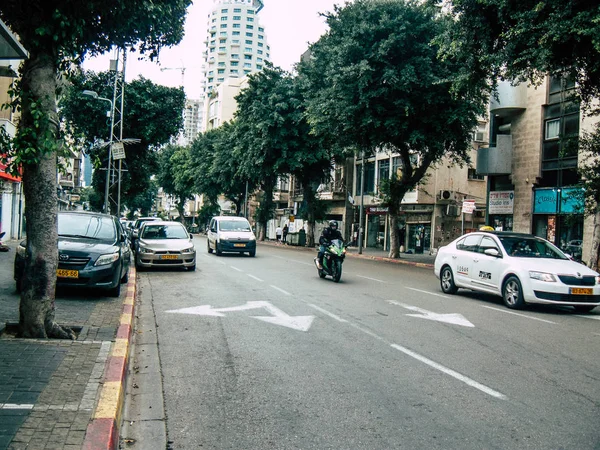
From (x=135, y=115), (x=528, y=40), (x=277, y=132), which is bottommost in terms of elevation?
(x=528, y=40)

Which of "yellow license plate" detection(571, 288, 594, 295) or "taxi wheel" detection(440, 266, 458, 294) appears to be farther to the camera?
"taxi wheel" detection(440, 266, 458, 294)

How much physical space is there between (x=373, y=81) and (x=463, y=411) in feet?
69.7

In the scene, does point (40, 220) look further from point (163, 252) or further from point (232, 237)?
point (232, 237)

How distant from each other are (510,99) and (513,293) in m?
17.1

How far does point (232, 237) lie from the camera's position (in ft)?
88.7

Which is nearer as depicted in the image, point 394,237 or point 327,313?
point 327,313

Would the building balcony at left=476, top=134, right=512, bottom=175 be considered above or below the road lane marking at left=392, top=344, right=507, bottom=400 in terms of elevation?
above

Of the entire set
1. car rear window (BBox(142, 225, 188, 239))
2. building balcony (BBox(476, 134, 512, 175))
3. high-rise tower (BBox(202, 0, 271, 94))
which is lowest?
car rear window (BBox(142, 225, 188, 239))

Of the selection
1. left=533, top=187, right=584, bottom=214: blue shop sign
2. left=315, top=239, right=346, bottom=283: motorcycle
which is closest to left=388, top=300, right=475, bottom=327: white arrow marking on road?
left=315, top=239, right=346, bottom=283: motorcycle

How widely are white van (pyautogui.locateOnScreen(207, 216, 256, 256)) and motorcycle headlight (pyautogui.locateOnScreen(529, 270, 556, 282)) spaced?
660 inches

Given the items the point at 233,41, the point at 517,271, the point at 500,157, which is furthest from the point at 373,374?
the point at 233,41

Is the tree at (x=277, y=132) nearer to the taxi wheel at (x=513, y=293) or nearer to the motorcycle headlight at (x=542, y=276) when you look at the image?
the taxi wheel at (x=513, y=293)

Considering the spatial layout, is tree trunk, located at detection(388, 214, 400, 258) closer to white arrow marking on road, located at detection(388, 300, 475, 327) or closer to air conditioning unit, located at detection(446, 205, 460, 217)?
air conditioning unit, located at detection(446, 205, 460, 217)

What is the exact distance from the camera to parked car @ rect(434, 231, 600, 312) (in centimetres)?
1156
